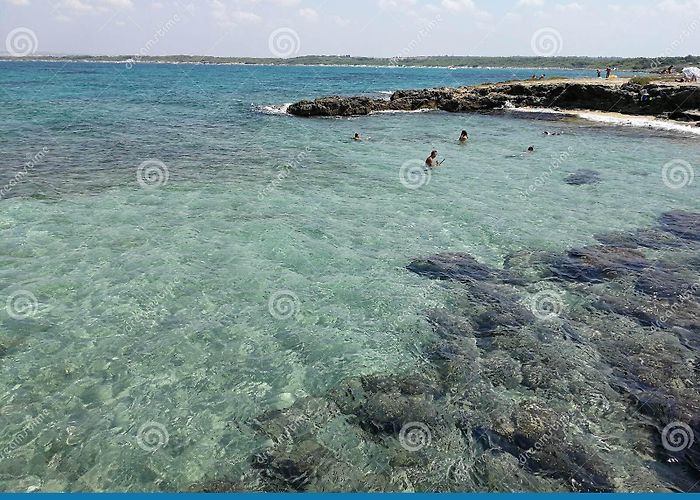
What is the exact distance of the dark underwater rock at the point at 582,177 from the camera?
28.0m

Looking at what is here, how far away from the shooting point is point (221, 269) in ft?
51.7

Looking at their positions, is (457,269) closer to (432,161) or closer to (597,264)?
(597,264)

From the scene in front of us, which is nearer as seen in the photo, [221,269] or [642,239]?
[221,269]

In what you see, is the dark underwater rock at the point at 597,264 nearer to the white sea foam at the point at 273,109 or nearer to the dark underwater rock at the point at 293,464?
the dark underwater rock at the point at 293,464

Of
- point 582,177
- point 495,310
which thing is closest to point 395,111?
point 582,177

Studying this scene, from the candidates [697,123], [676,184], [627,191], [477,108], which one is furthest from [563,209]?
[477,108]

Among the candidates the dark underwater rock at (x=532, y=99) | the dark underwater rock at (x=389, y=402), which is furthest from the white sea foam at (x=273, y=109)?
the dark underwater rock at (x=389, y=402)

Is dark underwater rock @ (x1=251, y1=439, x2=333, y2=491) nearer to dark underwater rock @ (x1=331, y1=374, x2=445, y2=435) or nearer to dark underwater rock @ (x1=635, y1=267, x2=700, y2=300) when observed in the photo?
dark underwater rock @ (x1=331, y1=374, x2=445, y2=435)

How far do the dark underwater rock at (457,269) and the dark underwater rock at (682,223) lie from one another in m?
9.50

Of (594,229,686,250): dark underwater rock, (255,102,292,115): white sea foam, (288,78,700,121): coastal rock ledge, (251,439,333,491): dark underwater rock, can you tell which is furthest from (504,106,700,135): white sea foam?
(251,439,333,491): dark underwater rock

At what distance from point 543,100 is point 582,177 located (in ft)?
132

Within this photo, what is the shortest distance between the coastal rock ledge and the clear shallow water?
59.4 feet

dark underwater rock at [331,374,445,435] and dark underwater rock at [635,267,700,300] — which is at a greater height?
dark underwater rock at [635,267,700,300]

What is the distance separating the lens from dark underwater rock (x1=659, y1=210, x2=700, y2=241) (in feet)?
63.9
